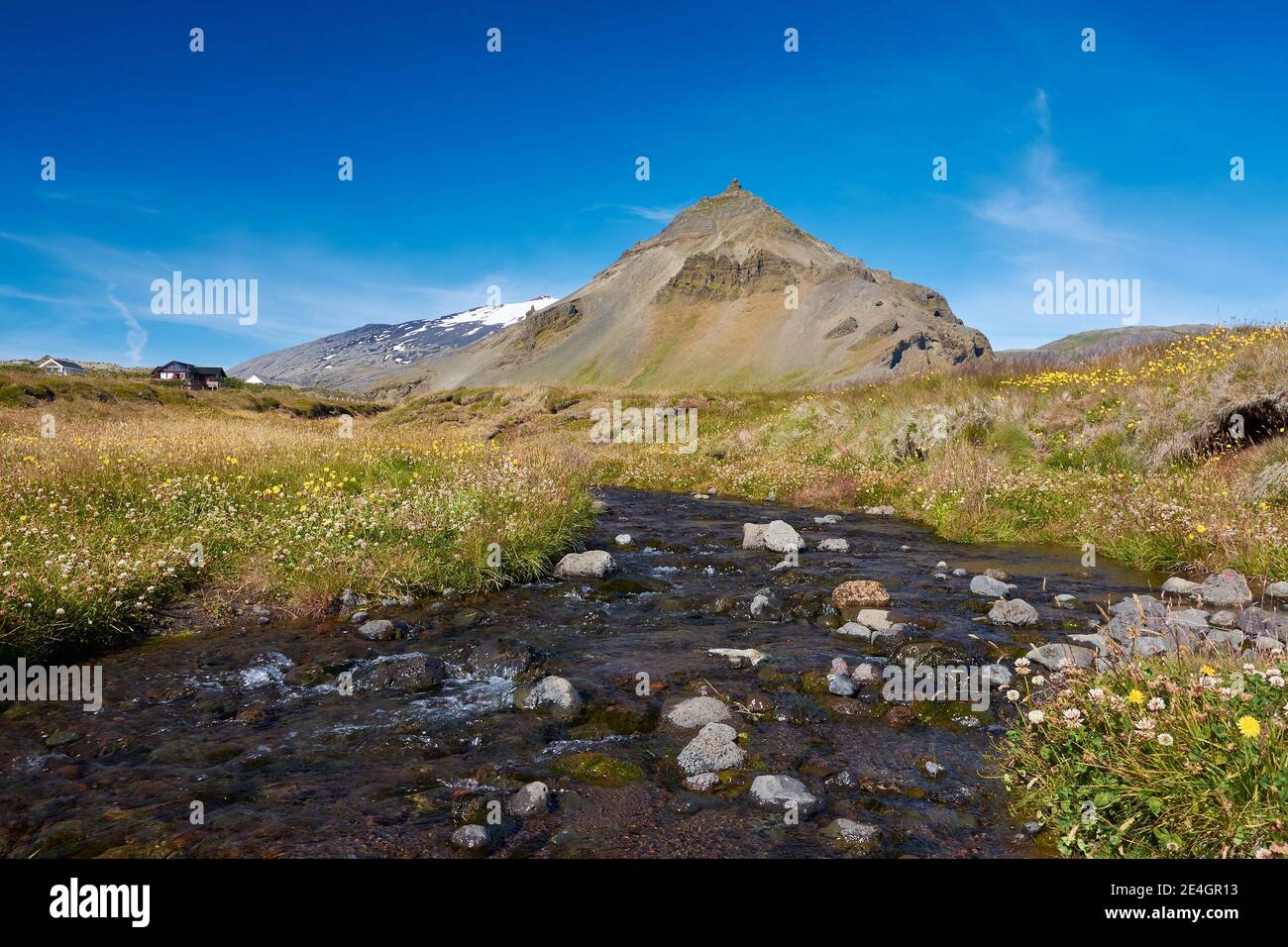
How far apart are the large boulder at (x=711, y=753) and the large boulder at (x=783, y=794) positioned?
39 cm

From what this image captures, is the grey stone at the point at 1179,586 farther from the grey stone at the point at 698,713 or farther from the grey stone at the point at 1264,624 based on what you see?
the grey stone at the point at 698,713

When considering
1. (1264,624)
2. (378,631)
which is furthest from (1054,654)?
(378,631)

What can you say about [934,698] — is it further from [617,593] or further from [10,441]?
[10,441]

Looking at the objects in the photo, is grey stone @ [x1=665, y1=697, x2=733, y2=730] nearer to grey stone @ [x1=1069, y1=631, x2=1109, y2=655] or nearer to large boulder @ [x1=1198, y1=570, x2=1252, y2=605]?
grey stone @ [x1=1069, y1=631, x2=1109, y2=655]

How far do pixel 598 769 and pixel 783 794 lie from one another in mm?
1453

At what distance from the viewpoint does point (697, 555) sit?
44.9 feet

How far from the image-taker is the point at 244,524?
1140cm

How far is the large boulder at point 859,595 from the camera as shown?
10055mm

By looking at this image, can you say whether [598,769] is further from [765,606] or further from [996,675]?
[765,606]

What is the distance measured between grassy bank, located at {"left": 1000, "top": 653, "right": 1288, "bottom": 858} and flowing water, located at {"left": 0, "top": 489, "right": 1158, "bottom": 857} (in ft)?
1.26

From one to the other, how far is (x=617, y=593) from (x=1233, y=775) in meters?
8.18

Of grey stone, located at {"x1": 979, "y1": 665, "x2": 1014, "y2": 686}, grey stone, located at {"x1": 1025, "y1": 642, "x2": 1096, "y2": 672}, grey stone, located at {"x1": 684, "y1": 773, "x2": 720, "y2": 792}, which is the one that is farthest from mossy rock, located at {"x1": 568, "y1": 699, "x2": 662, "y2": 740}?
grey stone, located at {"x1": 1025, "y1": 642, "x2": 1096, "y2": 672}
